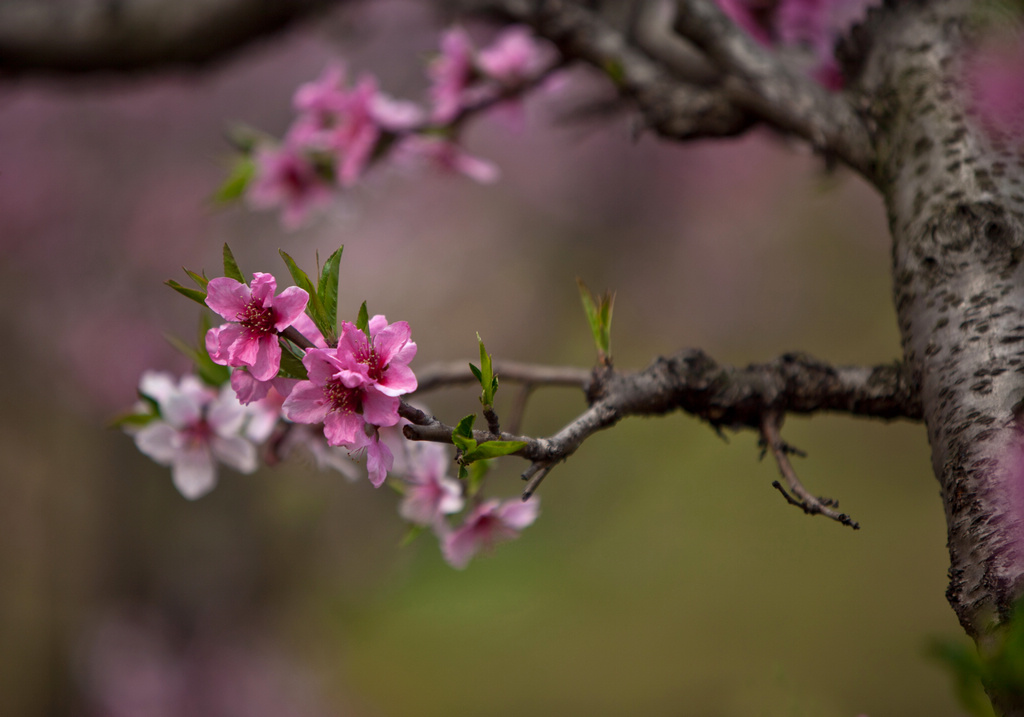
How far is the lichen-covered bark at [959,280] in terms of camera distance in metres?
0.52

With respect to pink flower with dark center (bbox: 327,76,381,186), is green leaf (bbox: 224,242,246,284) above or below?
below

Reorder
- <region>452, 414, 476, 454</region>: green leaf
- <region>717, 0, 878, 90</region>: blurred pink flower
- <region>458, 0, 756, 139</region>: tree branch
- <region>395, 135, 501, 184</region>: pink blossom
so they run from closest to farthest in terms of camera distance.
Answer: <region>452, 414, 476, 454</region>: green leaf → <region>458, 0, 756, 139</region>: tree branch → <region>717, 0, 878, 90</region>: blurred pink flower → <region>395, 135, 501, 184</region>: pink blossom

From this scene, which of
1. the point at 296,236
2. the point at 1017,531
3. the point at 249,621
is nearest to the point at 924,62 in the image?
the point at 1017,531

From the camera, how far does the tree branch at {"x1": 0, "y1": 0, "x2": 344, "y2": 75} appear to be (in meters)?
1.29

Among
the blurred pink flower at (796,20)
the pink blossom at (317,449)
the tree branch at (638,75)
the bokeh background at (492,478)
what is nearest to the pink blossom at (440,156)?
the tree branch at (638,75)

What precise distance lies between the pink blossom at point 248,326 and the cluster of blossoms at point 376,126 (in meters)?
0.70

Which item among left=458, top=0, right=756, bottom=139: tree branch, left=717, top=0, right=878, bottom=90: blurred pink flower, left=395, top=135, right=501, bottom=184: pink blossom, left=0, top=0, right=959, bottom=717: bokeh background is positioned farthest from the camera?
left=0, top=0, right=959, bottom=717: bokeh background

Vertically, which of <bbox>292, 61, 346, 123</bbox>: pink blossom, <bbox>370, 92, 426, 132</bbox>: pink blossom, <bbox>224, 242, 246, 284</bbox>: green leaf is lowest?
<bbox>224, 242, 246, 284</bbox>: green leaf

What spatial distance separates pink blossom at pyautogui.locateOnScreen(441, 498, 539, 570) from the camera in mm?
765

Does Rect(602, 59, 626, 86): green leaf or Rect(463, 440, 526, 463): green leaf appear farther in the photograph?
Rect(602, 59, 626, 86): green leaf

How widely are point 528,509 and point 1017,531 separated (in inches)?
17.3

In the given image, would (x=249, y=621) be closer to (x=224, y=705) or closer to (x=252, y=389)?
(x=224, y=705)

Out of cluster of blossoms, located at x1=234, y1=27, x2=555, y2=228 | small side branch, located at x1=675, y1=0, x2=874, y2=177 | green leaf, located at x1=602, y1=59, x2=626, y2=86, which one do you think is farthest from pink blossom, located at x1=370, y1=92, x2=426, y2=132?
small side branch, located at x1=675, y1=0, x2=874, y2=177

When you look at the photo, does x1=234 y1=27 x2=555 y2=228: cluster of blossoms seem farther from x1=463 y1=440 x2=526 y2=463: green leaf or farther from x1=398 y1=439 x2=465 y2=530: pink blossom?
x1=463 y1=440 x2=526 y2=463: green leaf
